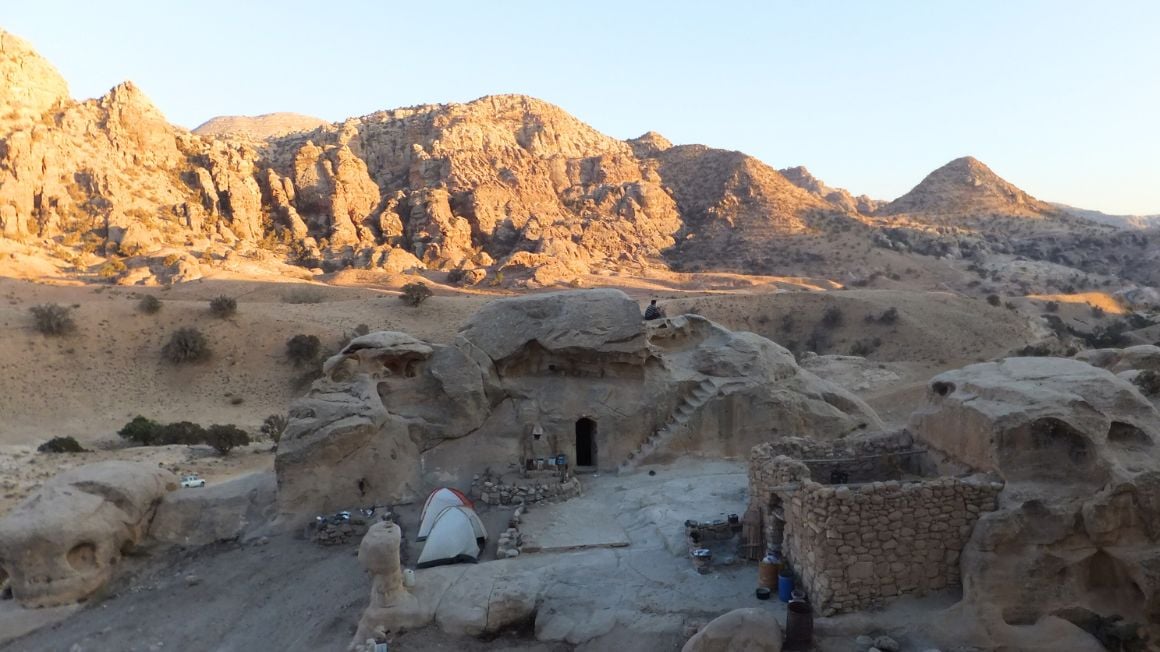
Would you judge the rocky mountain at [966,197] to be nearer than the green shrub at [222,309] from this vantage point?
No

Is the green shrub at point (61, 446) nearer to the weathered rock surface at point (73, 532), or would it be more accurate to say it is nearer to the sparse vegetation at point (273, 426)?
the sparse vegetation at point (273, 426)

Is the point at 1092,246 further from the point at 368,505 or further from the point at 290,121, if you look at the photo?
the point at 290,121

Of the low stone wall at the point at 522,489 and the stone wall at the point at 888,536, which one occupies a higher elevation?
the stone wall at the point at 888,536

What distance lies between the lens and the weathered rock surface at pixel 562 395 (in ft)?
52.4

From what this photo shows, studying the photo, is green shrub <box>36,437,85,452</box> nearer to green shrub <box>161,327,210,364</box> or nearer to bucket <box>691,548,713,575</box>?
green shrub <box>161,327,210,364</box>

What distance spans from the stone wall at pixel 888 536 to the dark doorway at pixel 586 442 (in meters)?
8.41

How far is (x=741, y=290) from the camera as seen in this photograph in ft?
176

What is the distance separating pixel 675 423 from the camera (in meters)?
17.2

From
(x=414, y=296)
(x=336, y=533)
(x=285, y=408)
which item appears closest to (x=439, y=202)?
(x=414, y=296)

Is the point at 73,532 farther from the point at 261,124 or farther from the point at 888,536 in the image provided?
the point at 261,124

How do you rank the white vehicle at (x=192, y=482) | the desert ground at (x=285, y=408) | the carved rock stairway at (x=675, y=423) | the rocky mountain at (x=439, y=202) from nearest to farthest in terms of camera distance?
the desert ground at (x=285, y=408) < the carved rock stairway at (x=675, y=423) < the white vehicle at (x=192, y=482) < the rocky mountain at (x=439, y=202)

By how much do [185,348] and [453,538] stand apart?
77.3 ft

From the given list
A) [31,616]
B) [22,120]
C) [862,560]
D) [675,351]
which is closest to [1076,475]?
[862,560]

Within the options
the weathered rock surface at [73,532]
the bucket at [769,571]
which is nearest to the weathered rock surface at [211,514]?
the weathered rock surface at [73,532]
